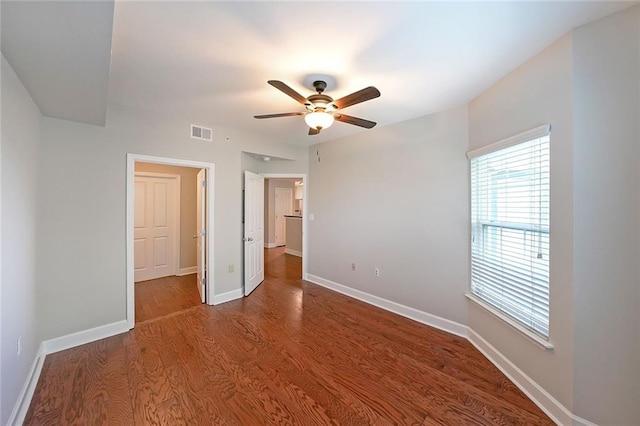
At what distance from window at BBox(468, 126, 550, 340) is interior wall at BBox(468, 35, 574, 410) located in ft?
0.28

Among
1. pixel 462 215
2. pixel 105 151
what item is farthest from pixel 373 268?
pixel 105 151

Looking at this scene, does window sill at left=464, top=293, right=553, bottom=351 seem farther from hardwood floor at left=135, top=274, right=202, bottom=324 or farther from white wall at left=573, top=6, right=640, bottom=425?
hardwood floor at left=135, top=274, right=202, bottom=324

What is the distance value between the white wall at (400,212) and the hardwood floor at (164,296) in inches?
86.2

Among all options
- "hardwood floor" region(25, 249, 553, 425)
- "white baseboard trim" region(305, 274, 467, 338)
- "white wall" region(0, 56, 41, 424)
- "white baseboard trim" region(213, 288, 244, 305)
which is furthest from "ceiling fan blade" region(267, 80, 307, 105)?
"white baseboard trim" region(213, 288, 244, 305)

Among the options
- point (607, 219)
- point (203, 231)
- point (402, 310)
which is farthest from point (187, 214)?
point (607, 219)

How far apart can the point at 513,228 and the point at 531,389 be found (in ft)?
4.04

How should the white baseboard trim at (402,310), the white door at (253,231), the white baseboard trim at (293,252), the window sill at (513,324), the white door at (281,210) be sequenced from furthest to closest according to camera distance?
1. the white door at (281,210)
2. the white baseboard trim at (293,252)
3. the white door at (253,231)
4. the white baseboard trim at (402,310)
5. the window sill at (513,324)

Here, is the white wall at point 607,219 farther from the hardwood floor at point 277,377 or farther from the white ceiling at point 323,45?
the hardwood floor at point 277,377

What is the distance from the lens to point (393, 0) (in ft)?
4.49

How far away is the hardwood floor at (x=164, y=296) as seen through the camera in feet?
10.8

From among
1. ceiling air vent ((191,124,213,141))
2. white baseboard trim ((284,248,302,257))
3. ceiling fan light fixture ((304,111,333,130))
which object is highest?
ceiling air vent ((191,124,213,141))

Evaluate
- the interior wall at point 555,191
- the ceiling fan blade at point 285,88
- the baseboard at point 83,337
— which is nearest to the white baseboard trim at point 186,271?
the baseboard at point 83,337

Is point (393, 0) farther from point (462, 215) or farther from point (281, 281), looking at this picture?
point (281, 281)

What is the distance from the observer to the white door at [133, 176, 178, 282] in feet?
15.1
